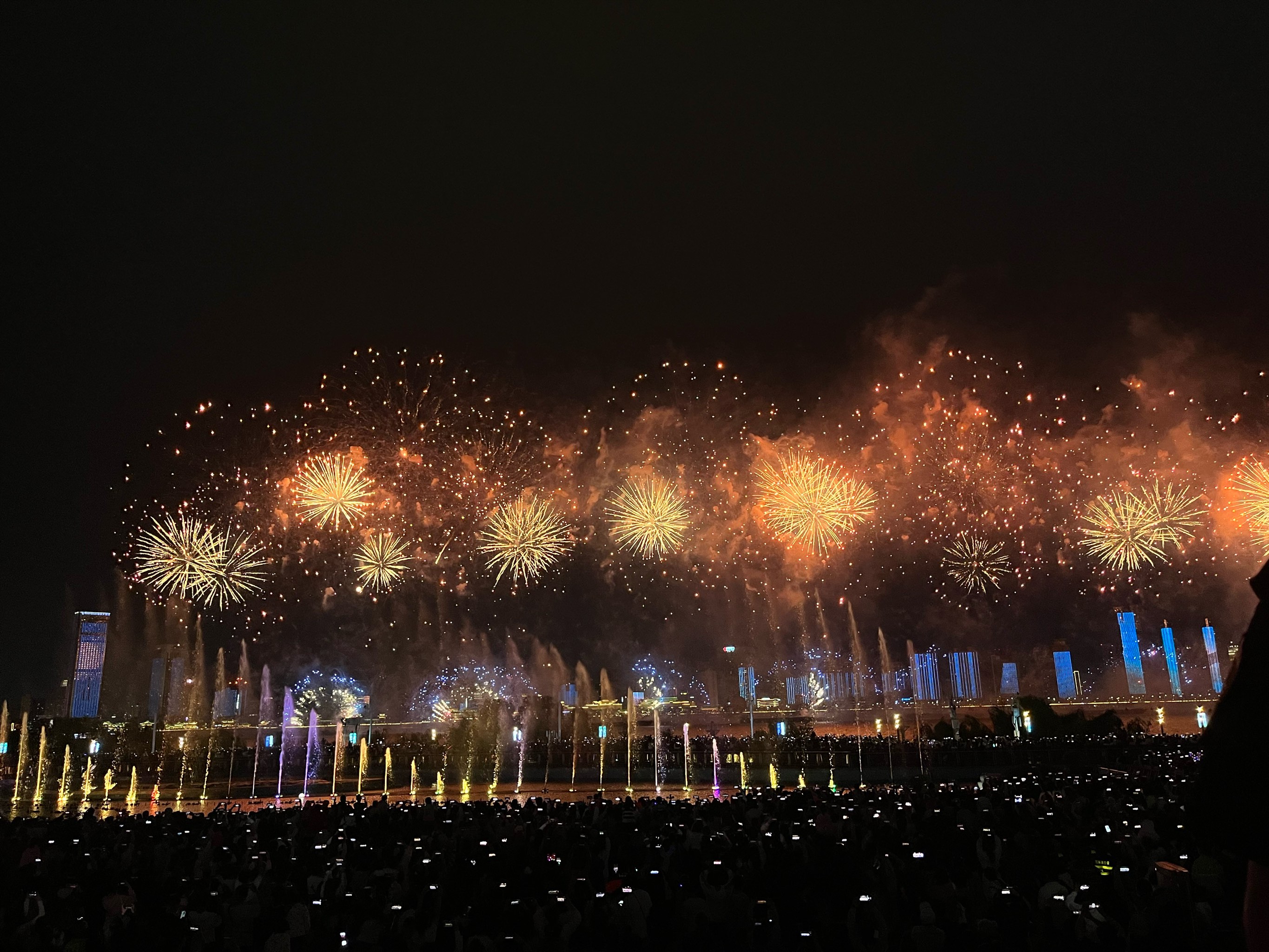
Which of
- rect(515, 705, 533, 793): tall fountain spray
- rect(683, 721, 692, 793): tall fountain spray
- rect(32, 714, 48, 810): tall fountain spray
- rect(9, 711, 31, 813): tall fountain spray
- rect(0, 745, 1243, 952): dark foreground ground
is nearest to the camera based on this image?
rect(0, 745, 1243, 952): dark foreground ground

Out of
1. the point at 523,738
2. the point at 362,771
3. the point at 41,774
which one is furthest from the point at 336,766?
the point at 523,738

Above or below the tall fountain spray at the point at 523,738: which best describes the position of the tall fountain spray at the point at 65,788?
below

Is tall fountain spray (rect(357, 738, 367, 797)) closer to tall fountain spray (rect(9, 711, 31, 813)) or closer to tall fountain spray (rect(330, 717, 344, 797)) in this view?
tall fountain spray (rect(330, 717, 344, 797))

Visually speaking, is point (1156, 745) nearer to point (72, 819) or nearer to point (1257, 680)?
point (72, 819)

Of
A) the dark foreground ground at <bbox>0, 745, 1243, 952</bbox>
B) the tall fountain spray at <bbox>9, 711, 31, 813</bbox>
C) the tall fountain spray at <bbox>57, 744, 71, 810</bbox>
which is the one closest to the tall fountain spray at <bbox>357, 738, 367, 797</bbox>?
the tall fountain spray at <bbox>57, 744, 71, 810</bbox>

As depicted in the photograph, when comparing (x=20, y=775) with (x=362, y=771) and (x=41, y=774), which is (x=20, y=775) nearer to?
(x=41, y=774)

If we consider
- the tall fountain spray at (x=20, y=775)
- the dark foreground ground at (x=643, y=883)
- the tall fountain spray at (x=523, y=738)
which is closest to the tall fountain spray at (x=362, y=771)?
the tall fountain spray at (x=523, y=738)

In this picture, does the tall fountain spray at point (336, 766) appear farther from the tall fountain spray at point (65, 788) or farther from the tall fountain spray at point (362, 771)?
the tall fountain spray at point (65, 788)
